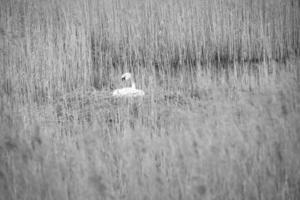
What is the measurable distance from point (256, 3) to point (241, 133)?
13.4 ft

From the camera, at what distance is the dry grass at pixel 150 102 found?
2127mm

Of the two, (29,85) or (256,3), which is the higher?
(256,3)

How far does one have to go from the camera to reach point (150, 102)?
397 cm

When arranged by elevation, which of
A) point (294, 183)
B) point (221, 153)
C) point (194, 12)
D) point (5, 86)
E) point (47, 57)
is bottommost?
point (294, 183)

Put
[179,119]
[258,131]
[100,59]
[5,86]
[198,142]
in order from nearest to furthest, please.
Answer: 1. [198,142]
2. [258,131]
3. [179,119]
4. [5,86]
5. [100,59]

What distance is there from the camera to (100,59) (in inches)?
223

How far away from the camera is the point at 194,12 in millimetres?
5820

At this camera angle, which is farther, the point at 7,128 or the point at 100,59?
the point at 100,59

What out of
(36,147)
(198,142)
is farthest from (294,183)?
(36,147)

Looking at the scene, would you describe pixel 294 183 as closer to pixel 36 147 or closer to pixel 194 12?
pixel 36 147

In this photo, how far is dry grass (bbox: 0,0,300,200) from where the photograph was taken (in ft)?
6.98

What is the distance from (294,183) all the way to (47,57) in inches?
157

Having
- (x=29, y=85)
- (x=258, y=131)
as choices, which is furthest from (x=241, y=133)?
(x=29, y=85)

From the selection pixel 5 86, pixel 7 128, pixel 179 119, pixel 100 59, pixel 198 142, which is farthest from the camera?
pixel 100 59
